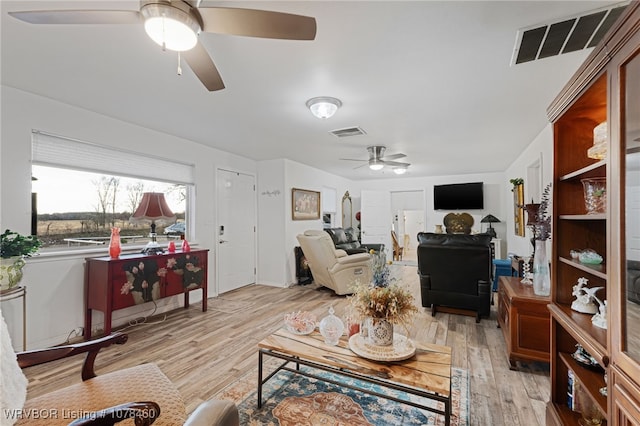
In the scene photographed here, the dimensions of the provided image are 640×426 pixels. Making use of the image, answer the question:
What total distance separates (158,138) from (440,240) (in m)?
3.78

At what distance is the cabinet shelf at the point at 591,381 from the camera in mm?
1204

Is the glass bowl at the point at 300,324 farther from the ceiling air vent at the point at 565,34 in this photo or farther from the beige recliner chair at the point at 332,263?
the beige recliner chair at the point at 332,263

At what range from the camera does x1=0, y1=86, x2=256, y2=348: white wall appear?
96.8 inches

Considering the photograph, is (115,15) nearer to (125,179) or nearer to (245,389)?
(245,389)

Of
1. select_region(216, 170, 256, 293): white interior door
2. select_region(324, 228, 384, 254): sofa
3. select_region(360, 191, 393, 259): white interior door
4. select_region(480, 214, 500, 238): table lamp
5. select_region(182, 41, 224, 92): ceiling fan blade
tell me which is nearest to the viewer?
select_region(182, 41, 224, 92): ceiling fan blade

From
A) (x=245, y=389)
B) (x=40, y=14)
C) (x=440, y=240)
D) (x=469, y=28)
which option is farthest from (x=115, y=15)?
(x=440, y=240)

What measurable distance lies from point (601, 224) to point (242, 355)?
2.78m

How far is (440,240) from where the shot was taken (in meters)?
3.37

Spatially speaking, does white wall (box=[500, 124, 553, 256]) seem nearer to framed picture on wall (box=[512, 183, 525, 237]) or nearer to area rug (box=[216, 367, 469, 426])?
framed picture on wall (box=[512, 183, 525, 237])

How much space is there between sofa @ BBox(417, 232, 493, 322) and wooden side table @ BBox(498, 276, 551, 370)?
825mm

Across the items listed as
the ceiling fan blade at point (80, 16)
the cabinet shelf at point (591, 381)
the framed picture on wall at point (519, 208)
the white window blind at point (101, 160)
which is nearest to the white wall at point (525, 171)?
the framed picture on wall at point (519, 208)

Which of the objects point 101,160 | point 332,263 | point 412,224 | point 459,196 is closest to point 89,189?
point 101,160

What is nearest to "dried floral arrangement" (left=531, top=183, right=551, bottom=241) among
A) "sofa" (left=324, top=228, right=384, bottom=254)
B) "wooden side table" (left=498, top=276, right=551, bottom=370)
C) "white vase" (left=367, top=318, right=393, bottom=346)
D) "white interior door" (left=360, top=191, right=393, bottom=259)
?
"wooden side table" (left=498, top=276, right=551, bottom=370)

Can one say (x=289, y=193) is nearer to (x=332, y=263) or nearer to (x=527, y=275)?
(x=332, y=263)
